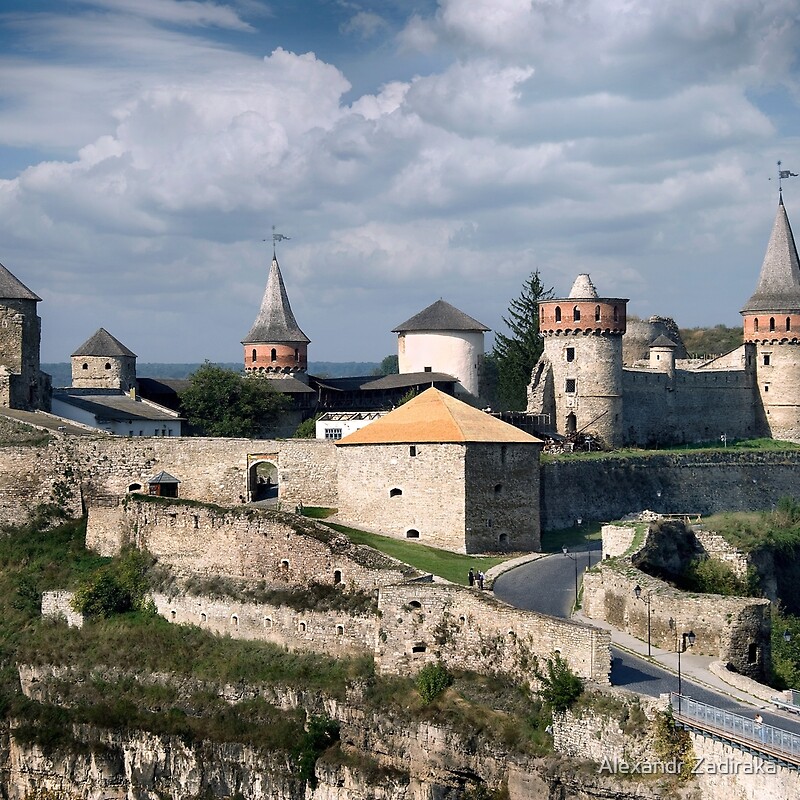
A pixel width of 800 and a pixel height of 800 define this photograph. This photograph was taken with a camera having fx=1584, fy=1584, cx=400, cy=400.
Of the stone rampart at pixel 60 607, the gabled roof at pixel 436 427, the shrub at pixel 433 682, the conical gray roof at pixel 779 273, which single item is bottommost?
the shrub at pixel 433 682

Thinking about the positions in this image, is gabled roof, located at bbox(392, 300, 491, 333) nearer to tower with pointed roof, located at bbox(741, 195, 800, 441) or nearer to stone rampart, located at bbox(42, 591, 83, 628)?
tower with pointed roof, located at bbox(741, 195, 800, 441)

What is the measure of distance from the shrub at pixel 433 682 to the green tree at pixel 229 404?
28.1m

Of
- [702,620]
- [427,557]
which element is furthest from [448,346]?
[702,620]

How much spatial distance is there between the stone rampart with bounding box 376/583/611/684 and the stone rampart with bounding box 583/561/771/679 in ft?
15.1

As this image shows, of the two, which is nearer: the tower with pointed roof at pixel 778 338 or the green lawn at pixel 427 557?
the green lawn at pixel 427 557

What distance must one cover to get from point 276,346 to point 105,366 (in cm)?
909

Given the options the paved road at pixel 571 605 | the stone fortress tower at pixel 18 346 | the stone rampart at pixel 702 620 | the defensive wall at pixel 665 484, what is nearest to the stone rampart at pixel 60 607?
the stone fortress tower at pixel 18 346

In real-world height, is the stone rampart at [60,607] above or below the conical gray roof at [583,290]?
below

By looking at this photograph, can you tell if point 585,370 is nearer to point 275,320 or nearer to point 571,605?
point 275,320

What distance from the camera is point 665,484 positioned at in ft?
227

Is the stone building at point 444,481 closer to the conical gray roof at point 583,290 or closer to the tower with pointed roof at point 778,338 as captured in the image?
the conical gray roof at point 583,290

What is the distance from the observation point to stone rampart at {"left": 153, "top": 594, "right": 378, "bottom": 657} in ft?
140

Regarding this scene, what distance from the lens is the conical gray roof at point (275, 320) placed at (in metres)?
76.4

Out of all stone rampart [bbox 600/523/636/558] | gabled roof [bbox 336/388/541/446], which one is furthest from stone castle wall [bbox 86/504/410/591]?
stone rampart [bbox 600/523/636/558]
